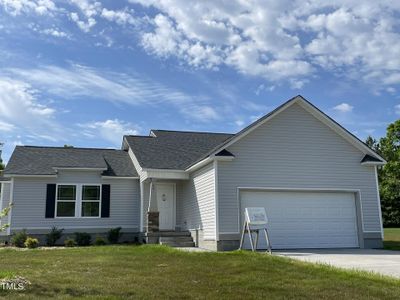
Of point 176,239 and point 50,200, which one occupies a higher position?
point 50,200

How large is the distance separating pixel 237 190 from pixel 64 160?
979 centimetres

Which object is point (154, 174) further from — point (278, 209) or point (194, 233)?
point (278, 209)

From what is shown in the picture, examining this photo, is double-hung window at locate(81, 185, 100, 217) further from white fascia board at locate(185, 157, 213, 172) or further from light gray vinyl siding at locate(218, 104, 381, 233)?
light gray vinyl siding at locate(218, 104, 381, 233)

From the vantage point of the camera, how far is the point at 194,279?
870 centimetres

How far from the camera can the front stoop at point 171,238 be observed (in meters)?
17.7

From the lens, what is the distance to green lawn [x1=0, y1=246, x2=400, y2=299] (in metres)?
7.34

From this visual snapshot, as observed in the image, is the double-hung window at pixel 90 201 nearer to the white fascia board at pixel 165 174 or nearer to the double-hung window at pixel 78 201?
the double-hung window at pixel 78 201

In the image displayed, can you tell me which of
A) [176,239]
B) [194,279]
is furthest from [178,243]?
[194,279]

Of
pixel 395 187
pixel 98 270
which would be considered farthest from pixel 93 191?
pixel 395 187

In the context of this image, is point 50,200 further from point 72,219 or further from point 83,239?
point 83,239

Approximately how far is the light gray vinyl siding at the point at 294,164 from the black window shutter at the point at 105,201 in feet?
24.3

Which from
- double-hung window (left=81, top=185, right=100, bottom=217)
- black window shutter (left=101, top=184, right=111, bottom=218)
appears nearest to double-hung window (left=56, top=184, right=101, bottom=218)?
double-hung window (left=81, top=185, right=100, bottom=217)

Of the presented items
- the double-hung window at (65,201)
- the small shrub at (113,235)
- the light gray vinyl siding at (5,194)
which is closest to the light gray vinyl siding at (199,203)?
the small shrub at (113,235)

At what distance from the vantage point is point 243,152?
16328 millimetres
